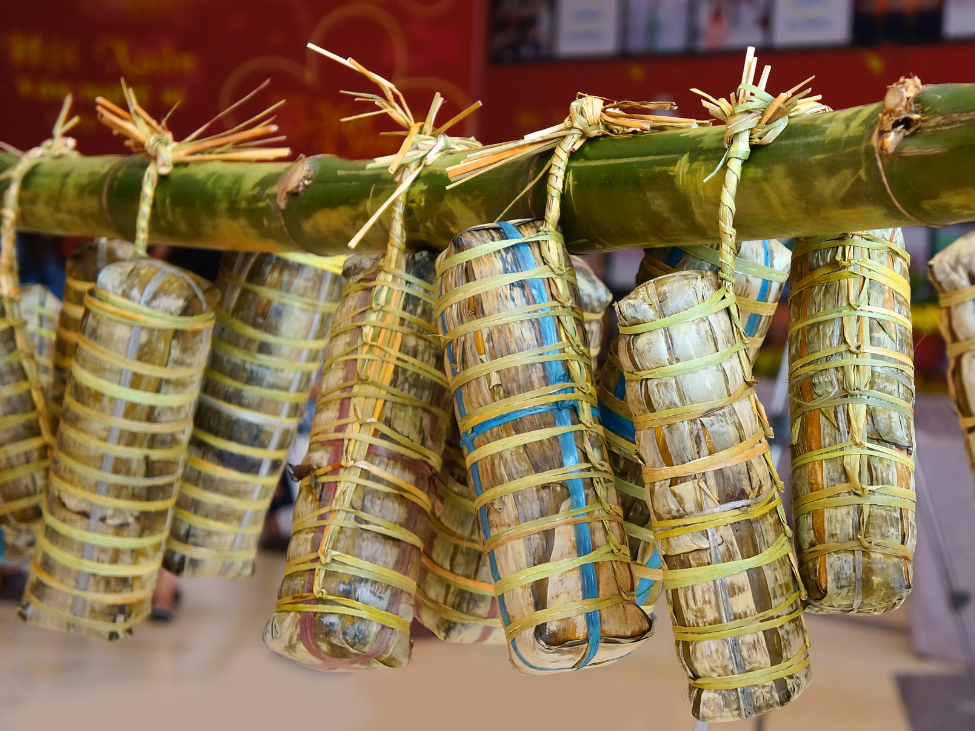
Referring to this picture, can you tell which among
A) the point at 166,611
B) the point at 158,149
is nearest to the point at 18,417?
the point at 158,149

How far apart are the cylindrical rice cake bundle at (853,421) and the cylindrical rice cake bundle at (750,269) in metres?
0.02

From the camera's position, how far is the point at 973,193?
1.47 ft

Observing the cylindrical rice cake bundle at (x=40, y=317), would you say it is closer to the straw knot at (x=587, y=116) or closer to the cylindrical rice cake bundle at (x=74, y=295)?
the cylindrical rice cake bundle at (x=74, y=295)

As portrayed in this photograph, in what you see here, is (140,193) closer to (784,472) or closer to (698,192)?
(698,192)

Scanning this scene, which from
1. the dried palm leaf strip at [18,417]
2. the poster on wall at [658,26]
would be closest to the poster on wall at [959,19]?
the poster on wall at [658,26]

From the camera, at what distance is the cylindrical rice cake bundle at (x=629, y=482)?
66 centimetres

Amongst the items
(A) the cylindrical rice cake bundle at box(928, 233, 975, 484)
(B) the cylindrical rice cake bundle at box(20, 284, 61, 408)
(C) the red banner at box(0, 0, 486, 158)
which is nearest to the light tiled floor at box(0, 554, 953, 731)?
(B) the cylindrical rice cake bundle at box(20, 284, 61, 408)

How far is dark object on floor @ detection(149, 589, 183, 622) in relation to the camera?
1.50 m

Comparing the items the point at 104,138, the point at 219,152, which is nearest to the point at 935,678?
the point at 219,152

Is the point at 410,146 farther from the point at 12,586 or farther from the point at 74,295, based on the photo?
the point at 12,586

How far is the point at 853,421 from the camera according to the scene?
594mm

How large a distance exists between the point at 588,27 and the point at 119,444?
1.49 metres

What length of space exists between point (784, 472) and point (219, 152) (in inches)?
34.4

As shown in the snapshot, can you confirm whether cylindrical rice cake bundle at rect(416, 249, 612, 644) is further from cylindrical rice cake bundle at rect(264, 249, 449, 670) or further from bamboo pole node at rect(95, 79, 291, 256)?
bamboo pole node at rect(95, 79, 291, 256)
